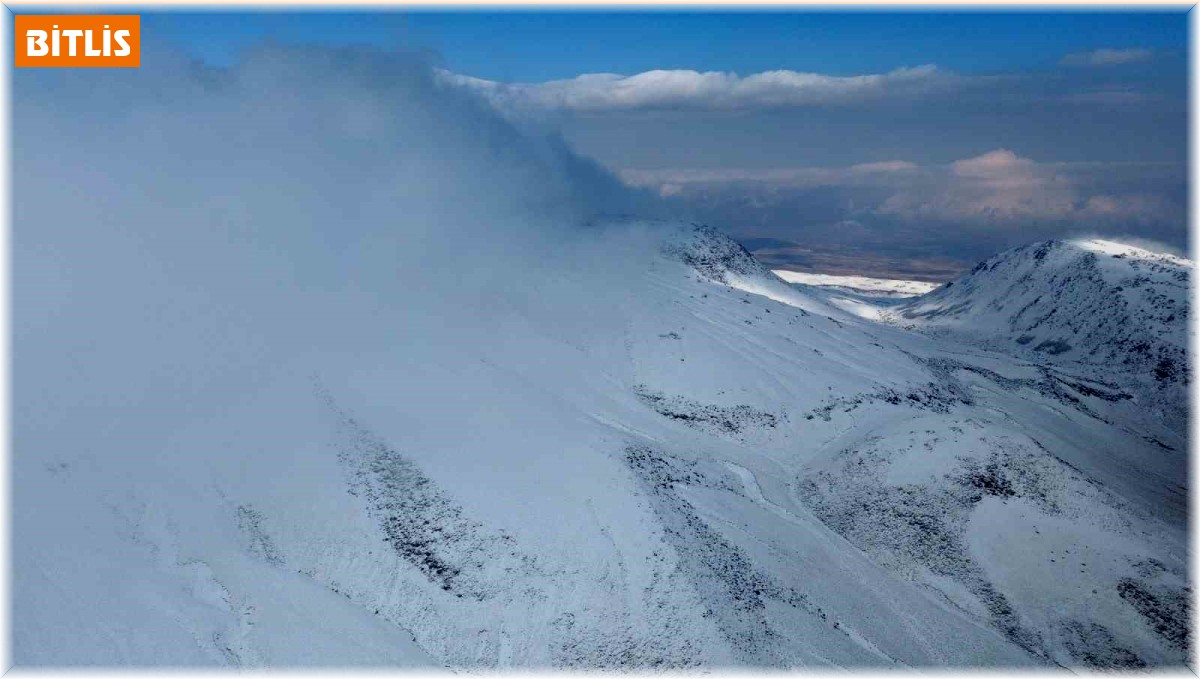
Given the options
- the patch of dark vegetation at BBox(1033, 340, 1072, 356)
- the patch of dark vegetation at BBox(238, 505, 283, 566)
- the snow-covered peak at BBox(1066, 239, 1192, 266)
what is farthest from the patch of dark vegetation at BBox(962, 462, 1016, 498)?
the snow-covered peak at BBox(1066, 239, 1192, 266)

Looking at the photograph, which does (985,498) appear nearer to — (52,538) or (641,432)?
(641,432)

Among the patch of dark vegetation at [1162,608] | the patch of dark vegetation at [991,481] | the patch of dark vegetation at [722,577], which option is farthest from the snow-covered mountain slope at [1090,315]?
the patch of dark vegetation at [722,577]

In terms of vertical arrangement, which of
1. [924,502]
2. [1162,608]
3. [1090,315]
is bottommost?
[1162,608]

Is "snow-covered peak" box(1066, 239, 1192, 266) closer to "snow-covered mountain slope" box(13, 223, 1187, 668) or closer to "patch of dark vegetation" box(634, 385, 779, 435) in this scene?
"snow-covered mountain slope" box(13, 223, 1187, 668)

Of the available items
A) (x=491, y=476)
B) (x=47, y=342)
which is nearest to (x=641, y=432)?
(x=491, y=476)

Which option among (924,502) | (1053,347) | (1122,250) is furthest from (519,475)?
(1122,250)

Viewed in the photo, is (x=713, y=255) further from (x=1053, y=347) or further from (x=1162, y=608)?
(x=1162, y=608)
